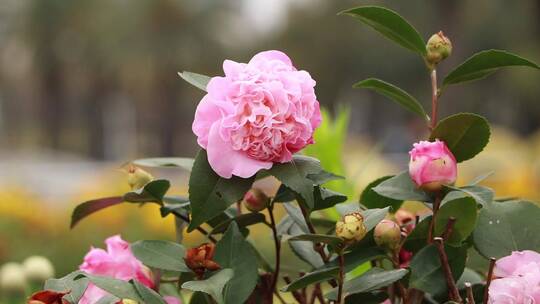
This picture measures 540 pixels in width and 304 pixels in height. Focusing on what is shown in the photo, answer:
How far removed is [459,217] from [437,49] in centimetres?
13

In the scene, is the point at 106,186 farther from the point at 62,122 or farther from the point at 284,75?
the point at 62,122

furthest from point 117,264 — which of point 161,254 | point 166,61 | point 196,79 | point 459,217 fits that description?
point 166,61

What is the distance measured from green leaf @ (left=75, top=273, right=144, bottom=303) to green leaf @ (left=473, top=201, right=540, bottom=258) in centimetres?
24

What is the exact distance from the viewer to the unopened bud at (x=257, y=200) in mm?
669

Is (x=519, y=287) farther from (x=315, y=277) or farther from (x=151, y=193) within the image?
(x=151, y=193)

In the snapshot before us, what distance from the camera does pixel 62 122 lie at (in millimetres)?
26547

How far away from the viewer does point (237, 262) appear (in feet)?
2.06

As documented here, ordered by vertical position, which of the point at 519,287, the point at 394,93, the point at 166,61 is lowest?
the point at 166,61

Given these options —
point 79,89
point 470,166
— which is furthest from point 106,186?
point 79,89

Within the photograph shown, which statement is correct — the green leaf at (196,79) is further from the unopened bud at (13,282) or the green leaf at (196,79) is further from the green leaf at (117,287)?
the unopened bud at (13,282)

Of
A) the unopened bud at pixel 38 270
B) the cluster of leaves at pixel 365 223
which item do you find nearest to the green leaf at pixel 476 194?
the cluster of leaves at pixel 365 223

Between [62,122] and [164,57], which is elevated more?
[164,57]

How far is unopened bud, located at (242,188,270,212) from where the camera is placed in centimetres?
67

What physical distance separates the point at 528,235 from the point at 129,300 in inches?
11.2
